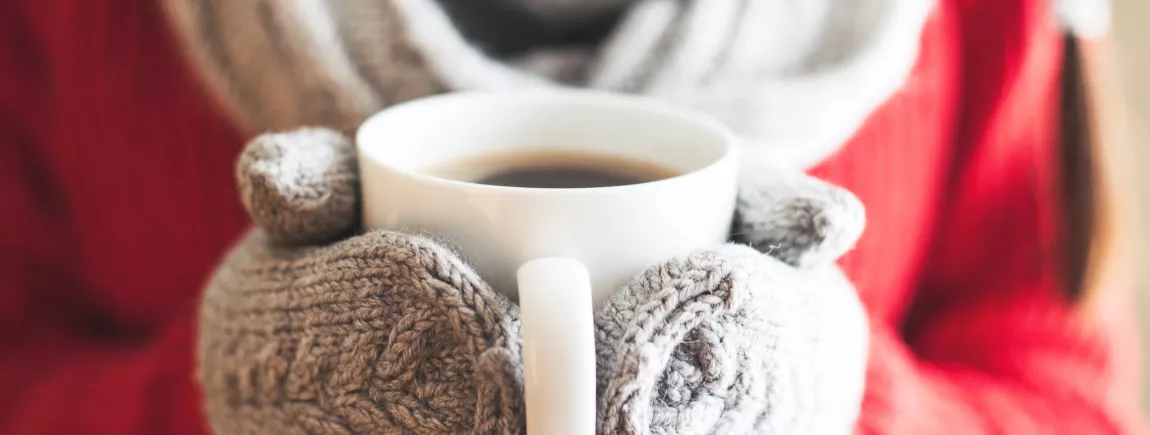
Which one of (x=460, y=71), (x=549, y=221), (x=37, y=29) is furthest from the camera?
(x=37, y=29)

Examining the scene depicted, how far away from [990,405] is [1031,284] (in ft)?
0.36

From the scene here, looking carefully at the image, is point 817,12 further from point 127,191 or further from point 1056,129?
point 127,191

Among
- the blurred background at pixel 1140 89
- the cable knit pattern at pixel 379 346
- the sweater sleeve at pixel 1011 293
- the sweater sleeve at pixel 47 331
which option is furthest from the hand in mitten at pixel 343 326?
the blurred background at pixel 1140 89

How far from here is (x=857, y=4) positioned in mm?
497

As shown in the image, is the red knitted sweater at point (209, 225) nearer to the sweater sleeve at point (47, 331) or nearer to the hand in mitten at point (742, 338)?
the sweater sleeve at point (47, 331)

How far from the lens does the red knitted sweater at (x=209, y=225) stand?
0.53m

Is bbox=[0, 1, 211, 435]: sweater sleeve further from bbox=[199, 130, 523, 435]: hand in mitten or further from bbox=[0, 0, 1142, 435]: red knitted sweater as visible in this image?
bbox=[199, 130, 523, 435]: hand in mitten

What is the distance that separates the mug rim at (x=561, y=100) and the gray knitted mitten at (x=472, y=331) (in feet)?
0.07

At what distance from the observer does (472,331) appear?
0.95 ft

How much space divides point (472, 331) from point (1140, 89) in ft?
2.94

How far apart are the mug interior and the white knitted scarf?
0.18 feet

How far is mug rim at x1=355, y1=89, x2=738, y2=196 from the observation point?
29 centimetres

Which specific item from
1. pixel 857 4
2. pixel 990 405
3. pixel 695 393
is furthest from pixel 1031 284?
pixel 695 393

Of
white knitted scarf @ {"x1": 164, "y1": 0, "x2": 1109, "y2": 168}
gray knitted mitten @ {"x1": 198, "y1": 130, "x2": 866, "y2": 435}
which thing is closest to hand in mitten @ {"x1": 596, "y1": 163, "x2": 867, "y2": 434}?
gray knitted mitten @ {"x1": 198, "y1": 130, "x2": 866, "y2": 435}
